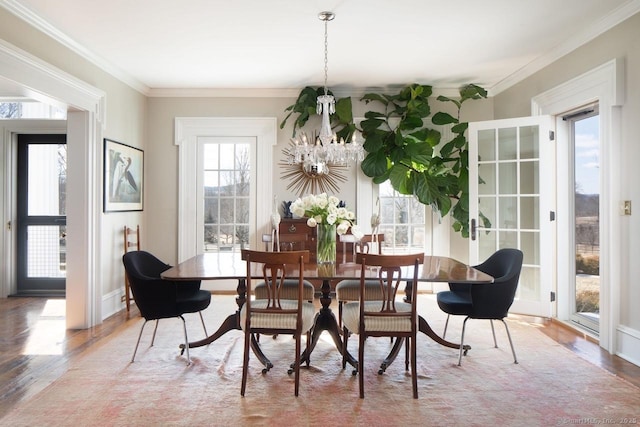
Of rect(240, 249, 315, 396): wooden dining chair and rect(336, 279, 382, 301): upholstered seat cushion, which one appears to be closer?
rect(240, 249, 315, 396): wooden dining chair

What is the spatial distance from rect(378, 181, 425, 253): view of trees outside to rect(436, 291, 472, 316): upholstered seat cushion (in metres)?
2.11

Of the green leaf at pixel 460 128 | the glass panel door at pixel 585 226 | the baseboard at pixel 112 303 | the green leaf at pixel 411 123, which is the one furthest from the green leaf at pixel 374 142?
the baseboard at pixel 112 303

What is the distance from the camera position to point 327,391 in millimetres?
2707

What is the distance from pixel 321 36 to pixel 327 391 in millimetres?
2820

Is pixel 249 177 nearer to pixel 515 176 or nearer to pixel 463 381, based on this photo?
pixel 515 176

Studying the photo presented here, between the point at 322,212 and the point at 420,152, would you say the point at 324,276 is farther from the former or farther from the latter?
the point at 420,152

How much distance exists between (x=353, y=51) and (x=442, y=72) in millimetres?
1226

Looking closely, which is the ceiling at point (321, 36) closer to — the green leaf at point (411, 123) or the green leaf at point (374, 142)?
the green leaf at point (411, 123)

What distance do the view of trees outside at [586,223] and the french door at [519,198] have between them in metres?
0.27

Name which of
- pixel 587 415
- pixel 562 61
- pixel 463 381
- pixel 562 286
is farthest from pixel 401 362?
pixel 562 61

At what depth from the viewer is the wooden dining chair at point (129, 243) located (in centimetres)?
475

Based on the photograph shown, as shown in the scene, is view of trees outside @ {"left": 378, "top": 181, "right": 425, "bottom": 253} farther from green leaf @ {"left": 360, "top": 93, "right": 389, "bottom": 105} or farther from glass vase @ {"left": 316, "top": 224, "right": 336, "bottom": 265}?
glass vase @ {"left": 316, "top": 224, "right": 336, "bottom": 265}

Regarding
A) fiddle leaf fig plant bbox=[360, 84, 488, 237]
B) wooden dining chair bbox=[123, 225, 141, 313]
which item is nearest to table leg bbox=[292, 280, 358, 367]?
fiddle leaf fig plant bbox=[360, 84, 488, 237]

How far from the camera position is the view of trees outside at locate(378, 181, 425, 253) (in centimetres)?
565
